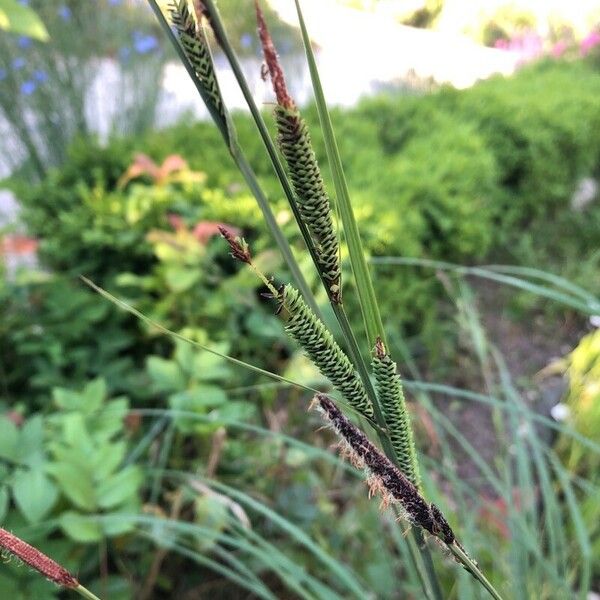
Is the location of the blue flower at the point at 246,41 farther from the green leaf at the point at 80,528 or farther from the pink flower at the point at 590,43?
the green leaf at the point at 80,528

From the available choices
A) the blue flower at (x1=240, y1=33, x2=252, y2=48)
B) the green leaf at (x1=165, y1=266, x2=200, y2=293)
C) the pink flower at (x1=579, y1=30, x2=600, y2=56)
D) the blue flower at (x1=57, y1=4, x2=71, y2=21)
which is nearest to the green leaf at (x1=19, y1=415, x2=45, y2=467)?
the green leaf at (x1=165, y1=266, x2=200, y2=293)

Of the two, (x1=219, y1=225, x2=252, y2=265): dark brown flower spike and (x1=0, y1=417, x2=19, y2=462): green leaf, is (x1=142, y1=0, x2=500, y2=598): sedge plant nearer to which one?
(x1=219, y1=225, x2=252, y2=265): dark brown flower spike

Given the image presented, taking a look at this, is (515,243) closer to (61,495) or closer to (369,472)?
(61,495)

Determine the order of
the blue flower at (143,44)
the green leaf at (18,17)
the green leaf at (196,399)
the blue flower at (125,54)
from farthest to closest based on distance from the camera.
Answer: the blue flower at (125,54) < the blue flower at (143,44) < the green leaf at (196,399) < the green leaf at (18,17)

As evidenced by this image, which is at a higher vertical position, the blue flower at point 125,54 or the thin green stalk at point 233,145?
the blue flower at point 125,54

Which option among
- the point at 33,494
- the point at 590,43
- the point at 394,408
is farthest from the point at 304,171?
the point at 590,43

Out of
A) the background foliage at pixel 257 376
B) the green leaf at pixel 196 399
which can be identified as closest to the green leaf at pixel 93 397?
the background foliage at pixel 257 376

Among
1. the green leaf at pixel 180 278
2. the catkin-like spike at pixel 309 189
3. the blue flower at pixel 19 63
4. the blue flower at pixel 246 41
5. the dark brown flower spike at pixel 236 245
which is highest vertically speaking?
the blue flower at pixel 246 41
